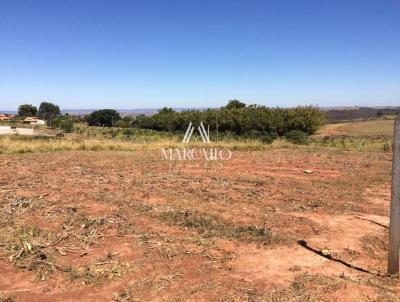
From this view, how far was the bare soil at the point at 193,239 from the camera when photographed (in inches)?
126

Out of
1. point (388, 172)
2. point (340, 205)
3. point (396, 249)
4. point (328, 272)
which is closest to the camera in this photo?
point (396, 249)

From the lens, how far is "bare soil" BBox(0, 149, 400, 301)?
3.19m

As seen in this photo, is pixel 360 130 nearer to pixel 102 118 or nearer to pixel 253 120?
pixel 253 120

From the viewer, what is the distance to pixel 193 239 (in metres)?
4.37

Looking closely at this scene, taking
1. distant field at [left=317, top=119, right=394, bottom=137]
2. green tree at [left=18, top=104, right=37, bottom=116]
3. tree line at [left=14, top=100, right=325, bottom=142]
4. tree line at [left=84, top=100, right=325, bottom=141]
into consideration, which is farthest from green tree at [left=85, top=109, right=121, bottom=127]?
distant field at [left=317, top=119, right=394, bottom=137]

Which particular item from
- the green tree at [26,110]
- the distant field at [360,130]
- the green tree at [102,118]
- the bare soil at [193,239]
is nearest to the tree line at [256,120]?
the distant field at [360,130]

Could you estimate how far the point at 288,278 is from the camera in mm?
3367

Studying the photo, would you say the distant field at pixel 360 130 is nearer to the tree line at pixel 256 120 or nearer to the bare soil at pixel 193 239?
the tree line at pixel 256 120

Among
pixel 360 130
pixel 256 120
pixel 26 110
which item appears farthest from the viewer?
pixel 26 110

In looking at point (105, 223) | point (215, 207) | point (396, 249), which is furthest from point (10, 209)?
point (396, 249)

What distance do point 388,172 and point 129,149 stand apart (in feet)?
31.7

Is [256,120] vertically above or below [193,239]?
above

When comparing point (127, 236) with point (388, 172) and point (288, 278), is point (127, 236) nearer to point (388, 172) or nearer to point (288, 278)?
point (288, 278)

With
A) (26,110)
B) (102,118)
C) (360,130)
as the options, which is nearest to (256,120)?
(360,130)
